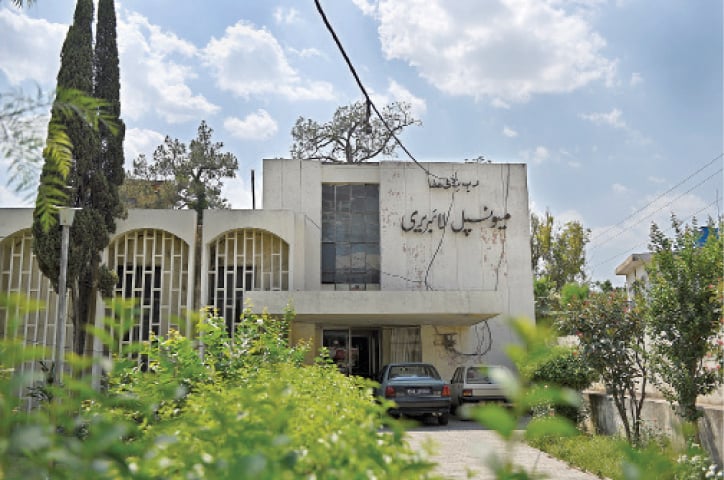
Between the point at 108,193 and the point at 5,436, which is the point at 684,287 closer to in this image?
the point at 5,436

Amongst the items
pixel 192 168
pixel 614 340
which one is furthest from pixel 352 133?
pixel 614 340

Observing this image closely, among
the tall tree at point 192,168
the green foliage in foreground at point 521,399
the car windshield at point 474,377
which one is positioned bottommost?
the car windshield at point 474,377

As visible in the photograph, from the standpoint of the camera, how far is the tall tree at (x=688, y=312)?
10.1 metres

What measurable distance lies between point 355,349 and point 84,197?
1085 centimetres

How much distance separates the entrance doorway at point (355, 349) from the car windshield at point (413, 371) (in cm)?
521

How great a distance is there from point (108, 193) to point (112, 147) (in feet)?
4.82

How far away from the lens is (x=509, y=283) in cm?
2502

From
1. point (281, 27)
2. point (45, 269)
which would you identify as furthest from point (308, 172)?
point (281, 27)

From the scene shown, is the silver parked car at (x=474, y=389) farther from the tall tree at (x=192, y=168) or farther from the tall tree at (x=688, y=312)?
the tall tree at (x=192, y=168)

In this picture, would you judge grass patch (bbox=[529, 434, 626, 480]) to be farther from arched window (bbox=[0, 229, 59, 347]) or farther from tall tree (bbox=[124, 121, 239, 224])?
tall tree (bbox=[124, 121, 239, 224])

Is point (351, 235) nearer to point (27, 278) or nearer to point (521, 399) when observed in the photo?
point (27, 278)

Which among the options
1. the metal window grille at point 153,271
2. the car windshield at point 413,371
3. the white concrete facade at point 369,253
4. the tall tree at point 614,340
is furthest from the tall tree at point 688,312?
the metal window grille at point 153,271

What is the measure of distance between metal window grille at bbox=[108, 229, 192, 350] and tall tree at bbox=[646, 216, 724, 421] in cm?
1560

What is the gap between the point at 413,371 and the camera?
67.3 feet
